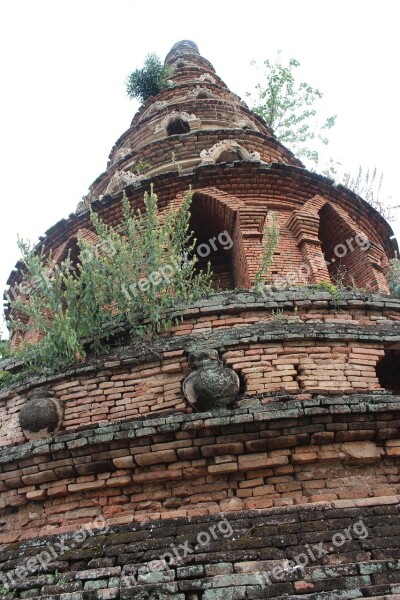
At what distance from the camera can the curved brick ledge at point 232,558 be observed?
145 inches

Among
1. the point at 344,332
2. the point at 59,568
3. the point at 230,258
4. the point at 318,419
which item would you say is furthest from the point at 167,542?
the point at 230,258

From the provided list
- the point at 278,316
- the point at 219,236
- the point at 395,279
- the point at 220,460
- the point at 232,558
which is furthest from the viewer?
the point at 219,236

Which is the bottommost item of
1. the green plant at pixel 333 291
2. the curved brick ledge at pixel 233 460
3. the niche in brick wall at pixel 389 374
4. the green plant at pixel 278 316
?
the curved brick ledge at pixel 233 460

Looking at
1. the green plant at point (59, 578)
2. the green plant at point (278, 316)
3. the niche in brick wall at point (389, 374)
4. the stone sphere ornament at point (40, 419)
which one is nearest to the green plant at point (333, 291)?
the green plant at point (278, 316)

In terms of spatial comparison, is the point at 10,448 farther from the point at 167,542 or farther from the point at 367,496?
the point at 367,496

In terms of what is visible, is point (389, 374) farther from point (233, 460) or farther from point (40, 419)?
point (40, 419)

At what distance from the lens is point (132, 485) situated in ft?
15.1

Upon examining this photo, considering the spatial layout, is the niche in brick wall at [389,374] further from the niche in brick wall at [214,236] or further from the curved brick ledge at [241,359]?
the niche in brick wall at [214,236]

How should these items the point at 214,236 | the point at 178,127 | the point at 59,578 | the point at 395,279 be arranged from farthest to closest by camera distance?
the point at 178,127
the point at 214,236
the point at 395,279
the point at 59,578

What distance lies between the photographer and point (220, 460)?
176 inches

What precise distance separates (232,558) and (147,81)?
1281 cm

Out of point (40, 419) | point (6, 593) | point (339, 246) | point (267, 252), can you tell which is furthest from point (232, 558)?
point (339, 246)

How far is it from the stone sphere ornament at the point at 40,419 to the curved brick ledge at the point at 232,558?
1.02 metres

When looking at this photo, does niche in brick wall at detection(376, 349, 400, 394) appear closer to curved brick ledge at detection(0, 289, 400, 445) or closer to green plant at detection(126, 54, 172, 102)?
curved brick ledge at detection(0, 289, 400, 445)
